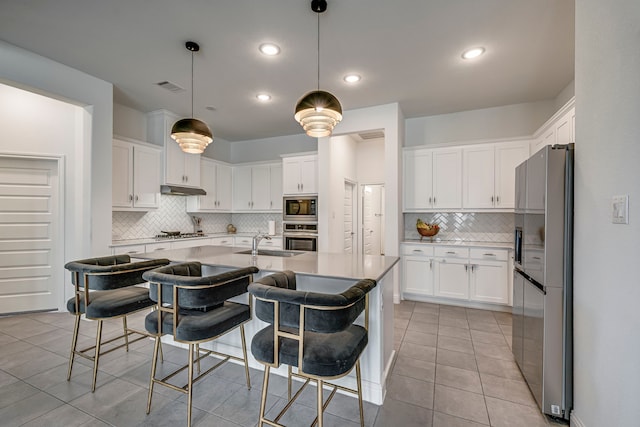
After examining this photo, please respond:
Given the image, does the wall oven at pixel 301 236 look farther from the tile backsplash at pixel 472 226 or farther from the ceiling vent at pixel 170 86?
the ceiling vent at pixel 170 86

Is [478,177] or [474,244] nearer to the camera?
[474,244]

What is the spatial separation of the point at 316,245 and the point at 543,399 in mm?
3420

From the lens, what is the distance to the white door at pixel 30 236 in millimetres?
3621

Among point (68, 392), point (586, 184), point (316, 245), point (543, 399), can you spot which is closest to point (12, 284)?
point (68, 392)

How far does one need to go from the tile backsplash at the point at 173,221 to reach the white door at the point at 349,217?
144cm

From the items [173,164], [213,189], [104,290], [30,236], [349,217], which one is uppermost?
[173,164]

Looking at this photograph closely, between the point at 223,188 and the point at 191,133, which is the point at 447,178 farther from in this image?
the point at 223,188

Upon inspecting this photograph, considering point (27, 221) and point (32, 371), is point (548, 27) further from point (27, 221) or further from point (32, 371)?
point (27, 221)

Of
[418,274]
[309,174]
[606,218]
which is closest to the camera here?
[606,218]

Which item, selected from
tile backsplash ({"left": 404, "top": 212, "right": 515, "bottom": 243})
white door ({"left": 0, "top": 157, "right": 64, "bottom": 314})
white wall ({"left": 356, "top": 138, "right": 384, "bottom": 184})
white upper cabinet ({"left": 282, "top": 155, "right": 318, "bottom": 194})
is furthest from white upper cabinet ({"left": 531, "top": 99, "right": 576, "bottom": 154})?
white door ({"left": 0, "top": 157, "right": 64, "bottom": 314})

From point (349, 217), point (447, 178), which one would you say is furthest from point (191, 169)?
point (447, 178)

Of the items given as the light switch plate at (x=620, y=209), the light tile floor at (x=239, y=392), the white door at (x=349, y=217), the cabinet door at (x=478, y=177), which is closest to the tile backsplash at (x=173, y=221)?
A: the white door at (x=349, y=217)

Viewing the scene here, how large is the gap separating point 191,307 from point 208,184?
4303 mm

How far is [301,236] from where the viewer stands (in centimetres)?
494
